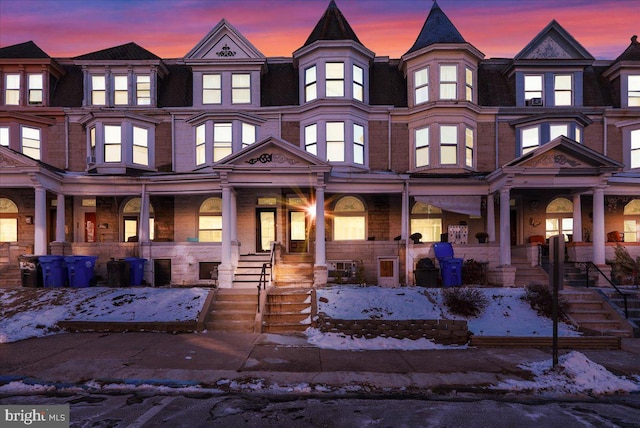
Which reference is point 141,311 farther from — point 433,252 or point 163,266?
point 433,252

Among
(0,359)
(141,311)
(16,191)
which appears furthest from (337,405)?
(16,191)

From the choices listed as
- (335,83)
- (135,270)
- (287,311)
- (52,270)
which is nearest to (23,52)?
(52,270)

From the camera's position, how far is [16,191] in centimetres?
1838

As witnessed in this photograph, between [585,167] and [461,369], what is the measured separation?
10739mm

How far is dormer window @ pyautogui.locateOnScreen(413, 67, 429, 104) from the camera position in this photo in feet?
60.8

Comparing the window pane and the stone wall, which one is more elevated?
the window pane

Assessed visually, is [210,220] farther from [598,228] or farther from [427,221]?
[598,228]

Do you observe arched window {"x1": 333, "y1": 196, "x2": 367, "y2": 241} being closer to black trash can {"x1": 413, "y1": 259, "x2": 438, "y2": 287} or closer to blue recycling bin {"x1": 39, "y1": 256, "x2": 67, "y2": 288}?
black trash can {"x1": 413, "y1": 259, "x2": 438, "y2": 287}

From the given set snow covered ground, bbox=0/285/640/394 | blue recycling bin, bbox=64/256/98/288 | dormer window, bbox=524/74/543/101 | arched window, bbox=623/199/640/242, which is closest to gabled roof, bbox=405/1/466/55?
dormer window, bbox=524/74/543/101

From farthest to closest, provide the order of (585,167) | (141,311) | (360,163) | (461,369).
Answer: (360,163), (585,167), (141,311), (461,369)

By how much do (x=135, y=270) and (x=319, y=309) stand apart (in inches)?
306

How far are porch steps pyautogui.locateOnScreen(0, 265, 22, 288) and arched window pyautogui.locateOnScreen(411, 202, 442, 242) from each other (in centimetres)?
1562

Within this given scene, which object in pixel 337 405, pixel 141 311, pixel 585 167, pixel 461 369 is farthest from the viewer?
pixel 585 167

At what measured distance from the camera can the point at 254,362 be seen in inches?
316
